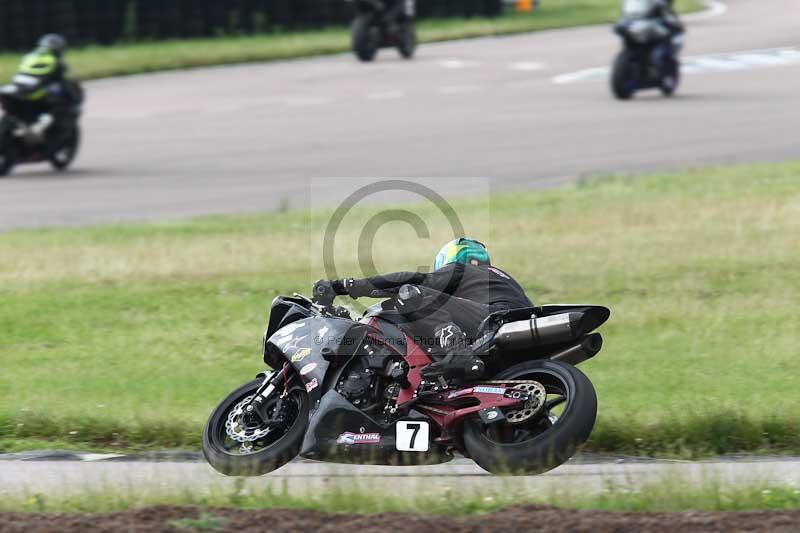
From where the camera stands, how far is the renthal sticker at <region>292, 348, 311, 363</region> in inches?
314

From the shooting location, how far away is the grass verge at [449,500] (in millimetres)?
6863

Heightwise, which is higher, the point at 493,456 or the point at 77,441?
the point at 493,456

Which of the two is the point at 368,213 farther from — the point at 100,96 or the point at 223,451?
the point at 100,96

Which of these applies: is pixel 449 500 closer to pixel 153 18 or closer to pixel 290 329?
pixel 290 329

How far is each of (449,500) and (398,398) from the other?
857 millimetres

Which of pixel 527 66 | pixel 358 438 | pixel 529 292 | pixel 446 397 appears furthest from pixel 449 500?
pixel 527 66

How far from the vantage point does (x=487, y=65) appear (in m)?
31.5

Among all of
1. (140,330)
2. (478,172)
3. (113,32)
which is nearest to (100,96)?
(113,32)

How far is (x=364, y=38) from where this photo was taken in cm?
3212

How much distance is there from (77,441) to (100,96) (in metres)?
20.6

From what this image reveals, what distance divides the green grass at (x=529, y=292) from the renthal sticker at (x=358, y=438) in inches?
61.3

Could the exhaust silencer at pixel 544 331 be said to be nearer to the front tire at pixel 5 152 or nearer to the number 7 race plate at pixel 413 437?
the number 7 race plate at pixel 413 437

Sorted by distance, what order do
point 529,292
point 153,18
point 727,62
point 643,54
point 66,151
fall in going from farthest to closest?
point 153,18 < point 727,62 < point 643,54 < point 66,151 < point 529,292

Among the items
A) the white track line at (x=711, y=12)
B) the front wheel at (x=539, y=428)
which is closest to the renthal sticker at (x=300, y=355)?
the front wheel at (x=539, y=428)
